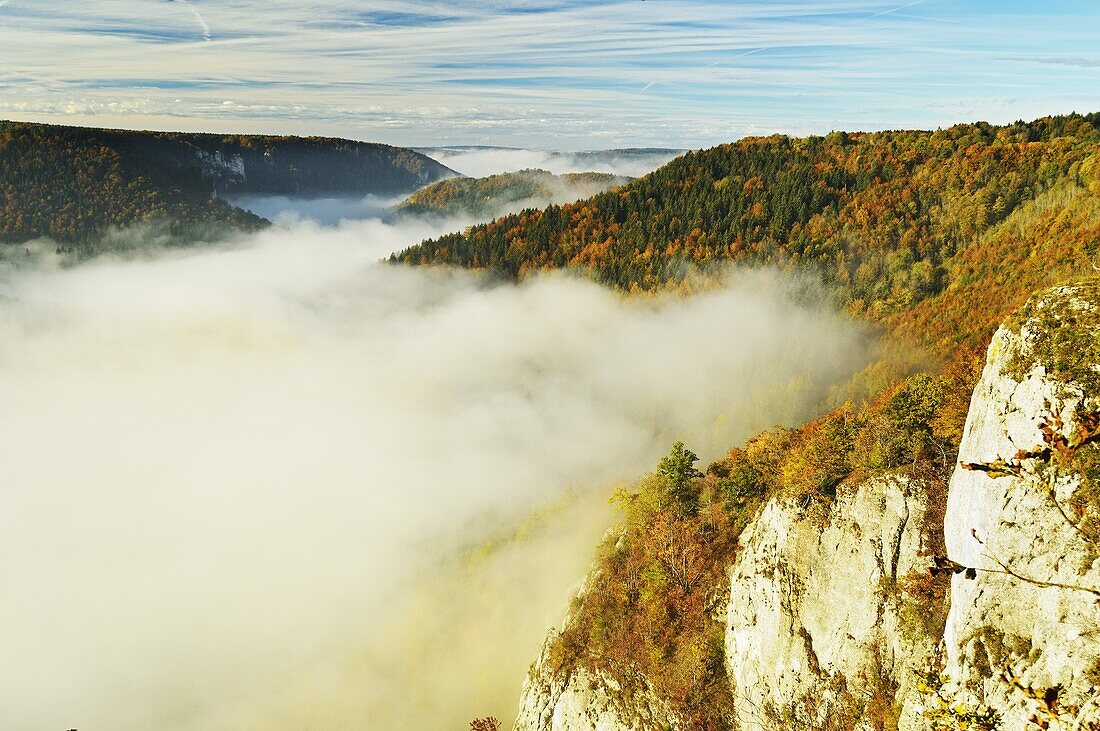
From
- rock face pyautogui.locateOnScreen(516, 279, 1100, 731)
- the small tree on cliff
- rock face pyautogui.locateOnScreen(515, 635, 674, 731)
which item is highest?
rock face pyautogui.locateOnScreen(516, 279, 1100, 731)

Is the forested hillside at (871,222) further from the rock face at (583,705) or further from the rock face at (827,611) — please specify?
the rock face at (583,705)

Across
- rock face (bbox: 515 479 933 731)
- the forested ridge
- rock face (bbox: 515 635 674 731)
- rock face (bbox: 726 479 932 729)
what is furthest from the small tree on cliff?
rock face (bbox: 515 635 674 731)

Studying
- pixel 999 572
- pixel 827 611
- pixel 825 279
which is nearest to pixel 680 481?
pixel 827 611

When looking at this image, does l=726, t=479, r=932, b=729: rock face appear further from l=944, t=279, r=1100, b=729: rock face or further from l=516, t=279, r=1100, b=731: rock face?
l=944, t=279, r=1100, b=729: rock face

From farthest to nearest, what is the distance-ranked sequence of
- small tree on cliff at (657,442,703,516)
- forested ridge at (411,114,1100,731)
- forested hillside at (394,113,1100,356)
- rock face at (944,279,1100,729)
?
forested hillside at (394,113,1100,356) < small tree on cliff at (657,442,703,516) < forested ridge at (411,114,1100,731) < rock face at (944,279,1100,729)

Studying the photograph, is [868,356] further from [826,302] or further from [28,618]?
[28,618]
